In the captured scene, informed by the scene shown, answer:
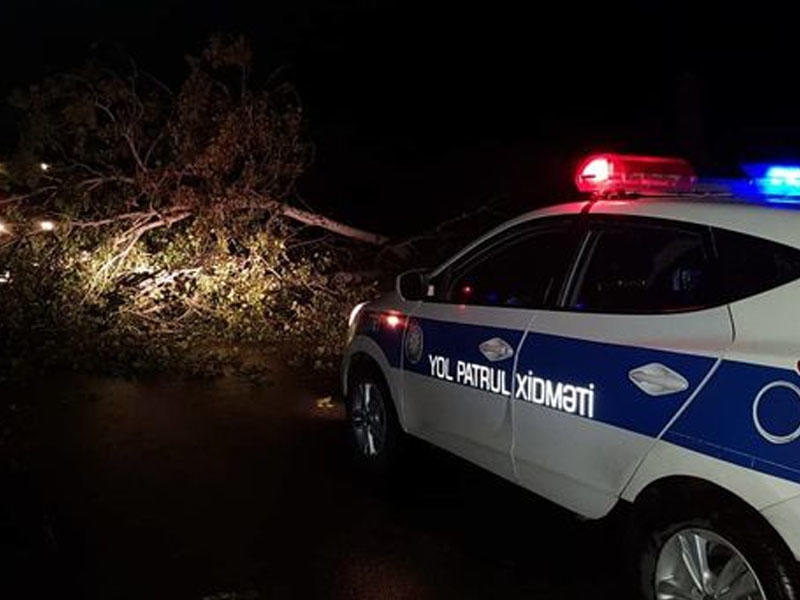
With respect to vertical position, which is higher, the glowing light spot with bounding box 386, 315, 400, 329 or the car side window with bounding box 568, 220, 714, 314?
the car side window with bounding box 568, 220, 714, 314

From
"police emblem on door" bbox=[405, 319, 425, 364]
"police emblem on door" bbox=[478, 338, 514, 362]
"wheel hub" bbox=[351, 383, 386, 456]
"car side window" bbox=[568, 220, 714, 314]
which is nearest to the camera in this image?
"car side window" bbox=[568, 220, 714, 314]

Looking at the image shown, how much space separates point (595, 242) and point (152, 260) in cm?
654

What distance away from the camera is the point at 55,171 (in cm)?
961

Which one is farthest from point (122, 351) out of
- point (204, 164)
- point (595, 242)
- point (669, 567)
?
point (669, 567)

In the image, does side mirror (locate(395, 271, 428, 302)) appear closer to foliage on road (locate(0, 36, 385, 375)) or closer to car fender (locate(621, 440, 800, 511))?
car fender (locate(621, 440, 800, 511))

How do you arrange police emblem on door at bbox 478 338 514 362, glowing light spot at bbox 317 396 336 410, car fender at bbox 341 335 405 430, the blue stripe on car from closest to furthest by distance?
the blue stripe on car < police emblem on door at bbox 478 338 514 362 < car fender at bbox 341 335 405 430 < glowing light spot at bbox 317 396 336 410

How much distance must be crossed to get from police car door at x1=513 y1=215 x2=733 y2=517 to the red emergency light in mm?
204

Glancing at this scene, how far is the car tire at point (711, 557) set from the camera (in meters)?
2.82

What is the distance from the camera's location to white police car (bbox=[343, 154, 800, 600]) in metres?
2.87

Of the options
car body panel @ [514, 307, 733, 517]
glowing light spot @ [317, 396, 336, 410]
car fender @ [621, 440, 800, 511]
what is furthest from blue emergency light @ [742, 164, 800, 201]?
glowing light spot @ [317, 396, 336, 410]

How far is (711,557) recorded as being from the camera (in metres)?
3.08

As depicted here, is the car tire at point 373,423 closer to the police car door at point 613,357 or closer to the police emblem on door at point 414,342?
the police emblem on door at point 414,342

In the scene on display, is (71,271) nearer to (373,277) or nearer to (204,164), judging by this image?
(204,164)

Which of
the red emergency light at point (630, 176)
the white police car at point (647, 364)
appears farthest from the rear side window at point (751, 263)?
the red emergency light at point (630, 176)
